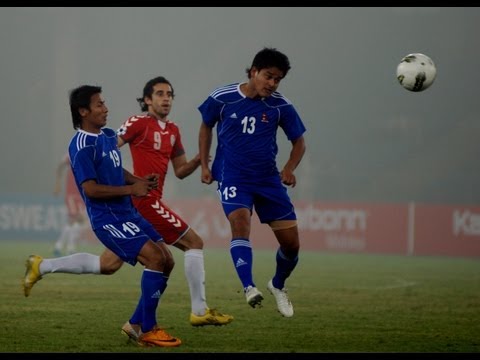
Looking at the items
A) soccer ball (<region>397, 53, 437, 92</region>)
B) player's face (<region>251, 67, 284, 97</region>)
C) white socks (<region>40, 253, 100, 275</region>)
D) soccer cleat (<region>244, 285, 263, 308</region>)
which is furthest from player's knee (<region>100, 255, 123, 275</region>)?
soccer ball (<region>397, 53, 437, 92</region>)

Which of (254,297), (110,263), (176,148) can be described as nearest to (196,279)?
(254,297)

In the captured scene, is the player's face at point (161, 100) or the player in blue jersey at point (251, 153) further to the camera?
the player's face at point (161, 100)

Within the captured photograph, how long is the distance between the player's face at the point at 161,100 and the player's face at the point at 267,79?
1021 millimetres

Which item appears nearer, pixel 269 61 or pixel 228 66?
pixel 269 61

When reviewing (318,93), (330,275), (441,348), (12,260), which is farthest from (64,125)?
(441,348)

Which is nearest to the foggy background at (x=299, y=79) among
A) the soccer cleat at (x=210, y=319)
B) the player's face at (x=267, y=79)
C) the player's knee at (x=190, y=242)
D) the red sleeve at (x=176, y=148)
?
the red sleeve at (x=176, y=148)

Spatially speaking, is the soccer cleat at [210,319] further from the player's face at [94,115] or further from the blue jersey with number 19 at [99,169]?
the player's face at [94,115]

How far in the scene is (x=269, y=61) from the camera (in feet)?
30.1

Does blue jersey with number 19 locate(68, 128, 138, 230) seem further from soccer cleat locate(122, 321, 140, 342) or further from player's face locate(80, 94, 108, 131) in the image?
soccer cleat locate(122, 321, 140, 342)

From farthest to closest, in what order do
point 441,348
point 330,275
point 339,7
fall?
point 339,7, point 330,275, point 441,348

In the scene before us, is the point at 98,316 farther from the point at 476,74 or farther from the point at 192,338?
the point at 476,74

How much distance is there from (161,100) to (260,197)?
53.9 inches

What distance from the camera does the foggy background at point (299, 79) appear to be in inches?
1499

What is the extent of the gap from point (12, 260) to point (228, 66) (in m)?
27.0
